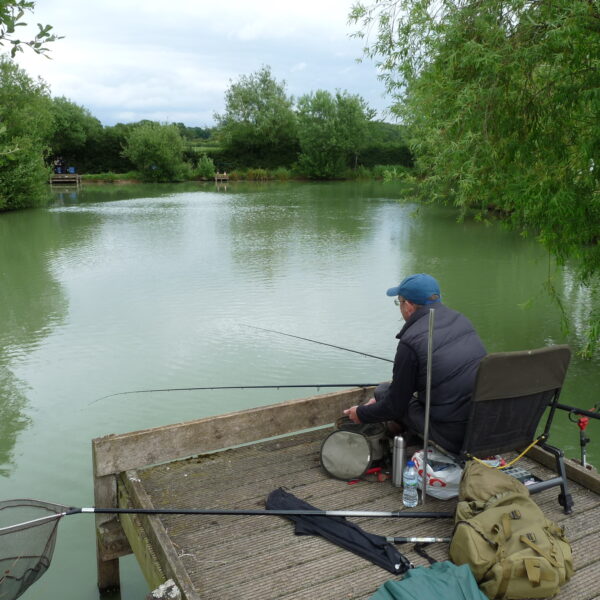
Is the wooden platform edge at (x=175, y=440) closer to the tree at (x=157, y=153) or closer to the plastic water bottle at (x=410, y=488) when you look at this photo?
the plastic water bottle at (x=410, y=488)

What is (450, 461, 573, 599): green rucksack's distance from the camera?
236 cm

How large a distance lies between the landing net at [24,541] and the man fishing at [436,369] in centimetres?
164

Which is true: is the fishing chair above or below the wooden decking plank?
above

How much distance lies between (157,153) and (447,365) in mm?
44447

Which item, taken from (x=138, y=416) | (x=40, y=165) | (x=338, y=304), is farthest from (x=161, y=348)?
(x=40, y=165)

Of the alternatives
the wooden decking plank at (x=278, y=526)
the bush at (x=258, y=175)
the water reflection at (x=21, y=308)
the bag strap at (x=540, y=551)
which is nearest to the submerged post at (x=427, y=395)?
the wooden decking plank at (x=278, y=526)

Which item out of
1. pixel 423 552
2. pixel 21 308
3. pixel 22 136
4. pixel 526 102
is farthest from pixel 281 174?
pixel 423 552

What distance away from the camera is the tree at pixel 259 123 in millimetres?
50781

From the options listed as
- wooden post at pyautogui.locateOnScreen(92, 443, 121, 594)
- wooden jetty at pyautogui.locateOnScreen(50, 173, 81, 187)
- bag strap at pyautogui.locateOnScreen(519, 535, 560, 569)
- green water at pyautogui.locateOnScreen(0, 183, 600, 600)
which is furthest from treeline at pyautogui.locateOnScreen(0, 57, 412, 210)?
bag strap at pyautogui.locateOnScreen(519, 535, 560, 569)

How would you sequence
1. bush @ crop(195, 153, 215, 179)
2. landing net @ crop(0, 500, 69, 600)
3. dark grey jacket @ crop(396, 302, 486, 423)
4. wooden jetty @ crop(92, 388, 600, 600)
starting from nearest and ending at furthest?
wooden jetty @ crop(92, 388, 600, 600) → landing net @ crop(0, 500, 69, 600) → dark grey jacket @ crop(396, 302, 486, 423) → bush @ crop(195, 153, 215, 179)

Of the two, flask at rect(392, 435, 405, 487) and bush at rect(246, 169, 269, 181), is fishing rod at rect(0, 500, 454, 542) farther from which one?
bush at rect(246, 169, 269, 181)

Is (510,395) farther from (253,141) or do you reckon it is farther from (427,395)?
(253,141)

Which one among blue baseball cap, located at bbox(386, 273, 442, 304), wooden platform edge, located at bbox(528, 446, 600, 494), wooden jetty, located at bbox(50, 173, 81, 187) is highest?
wooden jetty, located at bbox(50, 173, 81, 187)

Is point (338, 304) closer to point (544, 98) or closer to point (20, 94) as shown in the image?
point (544, 98)
